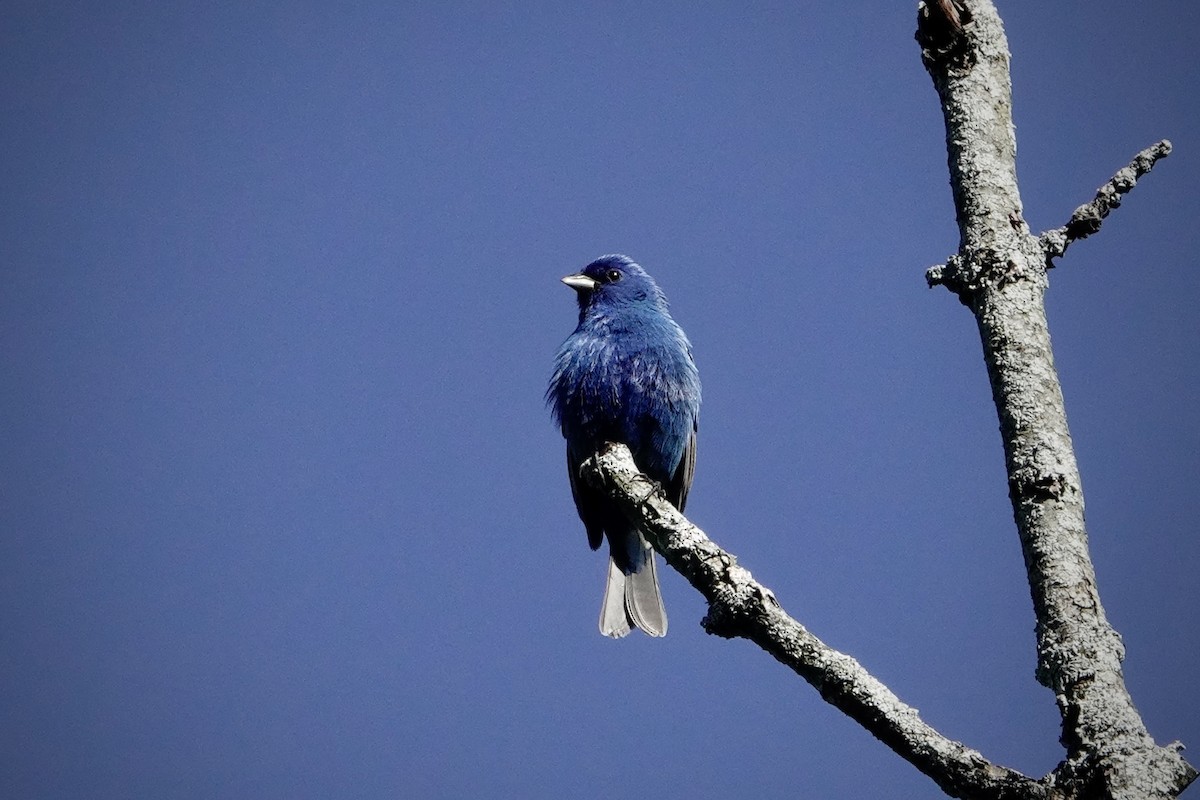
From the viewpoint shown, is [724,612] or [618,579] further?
[618,579]

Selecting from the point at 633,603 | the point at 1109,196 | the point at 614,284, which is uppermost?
the point at 614,284

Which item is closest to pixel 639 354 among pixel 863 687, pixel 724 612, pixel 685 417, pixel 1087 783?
pixel 685 417

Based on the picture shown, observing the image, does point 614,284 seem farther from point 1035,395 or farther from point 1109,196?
point 1035,395

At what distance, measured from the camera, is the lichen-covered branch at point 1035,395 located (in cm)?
255

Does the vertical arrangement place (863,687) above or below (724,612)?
below

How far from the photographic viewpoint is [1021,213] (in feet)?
10.8

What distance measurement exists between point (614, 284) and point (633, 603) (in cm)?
285

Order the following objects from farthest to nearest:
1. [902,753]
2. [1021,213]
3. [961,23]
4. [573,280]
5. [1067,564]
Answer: [573,280], [961,23], [1021,213], [902,753], [1067,564]

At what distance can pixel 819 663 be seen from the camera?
3225 millimetres

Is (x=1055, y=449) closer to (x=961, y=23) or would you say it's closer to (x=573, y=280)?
(x=961, y=23)

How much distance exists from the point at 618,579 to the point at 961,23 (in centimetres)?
515

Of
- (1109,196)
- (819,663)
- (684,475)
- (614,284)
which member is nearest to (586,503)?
(684,475)

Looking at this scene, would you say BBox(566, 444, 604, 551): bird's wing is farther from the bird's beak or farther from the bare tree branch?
the bare tree branch

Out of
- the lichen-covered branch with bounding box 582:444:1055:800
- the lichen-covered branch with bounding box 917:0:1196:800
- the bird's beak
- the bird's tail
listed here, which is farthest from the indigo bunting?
the lichen-covered branch with bounding box 917:0:1196:800
